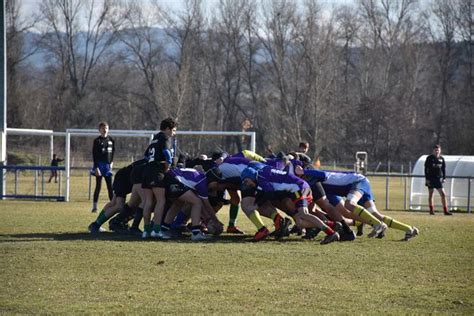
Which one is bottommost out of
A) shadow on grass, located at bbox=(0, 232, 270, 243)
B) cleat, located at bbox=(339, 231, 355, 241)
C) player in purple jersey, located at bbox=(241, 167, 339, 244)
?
shadow on grass, located at bbox=(0, 232, 270, 243)

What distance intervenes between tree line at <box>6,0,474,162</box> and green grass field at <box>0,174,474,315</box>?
5098cm

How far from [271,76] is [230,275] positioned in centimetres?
6261

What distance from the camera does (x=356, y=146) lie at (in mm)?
70875

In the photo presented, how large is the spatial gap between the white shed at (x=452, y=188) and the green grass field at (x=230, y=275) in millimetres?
12826

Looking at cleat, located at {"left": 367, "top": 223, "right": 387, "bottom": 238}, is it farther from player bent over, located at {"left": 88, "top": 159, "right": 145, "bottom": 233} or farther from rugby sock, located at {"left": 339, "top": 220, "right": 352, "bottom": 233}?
player bent over, located at {"left": 88, "top": 159, "right": 145, "bottom": 233}

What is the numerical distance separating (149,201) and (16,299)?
623 centimetres

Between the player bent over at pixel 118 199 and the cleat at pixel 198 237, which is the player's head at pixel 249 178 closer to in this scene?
the cleat at pixel 198 237

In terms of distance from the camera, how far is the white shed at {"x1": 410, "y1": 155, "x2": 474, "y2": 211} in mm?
28672

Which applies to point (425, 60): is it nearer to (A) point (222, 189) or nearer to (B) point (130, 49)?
(B) point (130, 49)

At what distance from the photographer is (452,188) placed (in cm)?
2895

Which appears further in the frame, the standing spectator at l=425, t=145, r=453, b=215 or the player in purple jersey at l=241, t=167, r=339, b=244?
the standing spectator at l=425, t=145, r=453, b=215

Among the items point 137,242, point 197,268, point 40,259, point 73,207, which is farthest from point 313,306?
point 73,207

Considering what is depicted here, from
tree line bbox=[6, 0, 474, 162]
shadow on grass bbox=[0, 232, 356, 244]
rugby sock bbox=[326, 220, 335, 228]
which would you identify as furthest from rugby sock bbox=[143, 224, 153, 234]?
tree line bbox=[6, 0, 474, 162]

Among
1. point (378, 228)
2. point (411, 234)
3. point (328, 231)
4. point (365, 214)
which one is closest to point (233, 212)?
point (328, 231)
